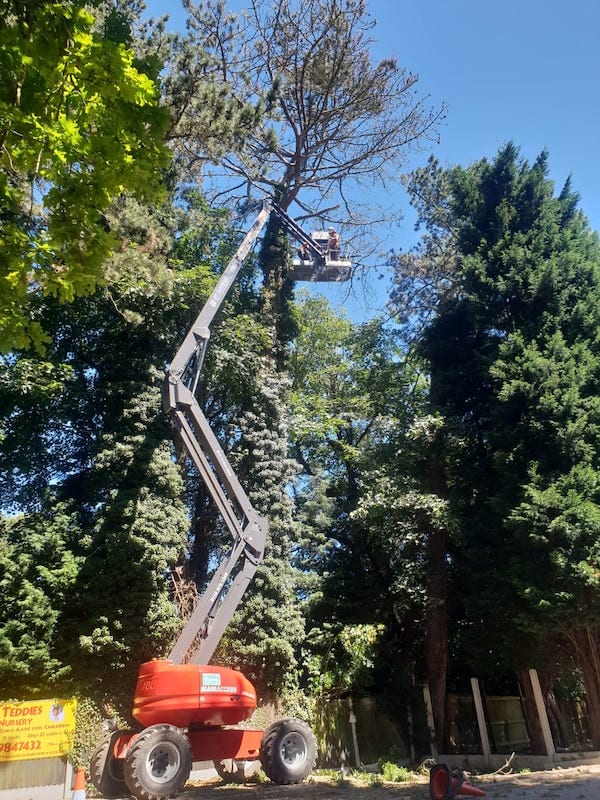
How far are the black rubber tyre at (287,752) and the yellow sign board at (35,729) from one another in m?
4.37

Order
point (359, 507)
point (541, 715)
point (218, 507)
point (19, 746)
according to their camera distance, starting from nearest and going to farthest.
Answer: point (19, 746) → point (218, 507) → point (541, 715) → point (359, 507)

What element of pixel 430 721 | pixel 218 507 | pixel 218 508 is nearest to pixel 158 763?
pixel 218 507

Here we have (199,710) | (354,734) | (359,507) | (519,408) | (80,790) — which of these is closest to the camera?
(80,790)

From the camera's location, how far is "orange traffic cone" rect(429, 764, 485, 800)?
666 cm

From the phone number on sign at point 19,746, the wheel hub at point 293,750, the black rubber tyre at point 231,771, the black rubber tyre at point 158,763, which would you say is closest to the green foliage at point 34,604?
the phone number on sign at point 19,746

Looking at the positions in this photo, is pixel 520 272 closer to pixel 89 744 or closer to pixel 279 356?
pixel 279 356

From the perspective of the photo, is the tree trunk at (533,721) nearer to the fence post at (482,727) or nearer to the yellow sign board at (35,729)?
the fence post at (482,727)

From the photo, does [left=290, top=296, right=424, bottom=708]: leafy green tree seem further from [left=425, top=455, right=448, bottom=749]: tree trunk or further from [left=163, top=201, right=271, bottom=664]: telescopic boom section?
[left=163, top=201, right=271, bottom=664]: telescopic boom section

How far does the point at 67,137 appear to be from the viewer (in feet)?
13.8

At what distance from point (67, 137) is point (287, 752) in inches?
369

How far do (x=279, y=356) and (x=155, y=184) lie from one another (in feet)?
45.4

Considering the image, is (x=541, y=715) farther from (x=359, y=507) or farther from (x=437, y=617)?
(x=359, y=507)

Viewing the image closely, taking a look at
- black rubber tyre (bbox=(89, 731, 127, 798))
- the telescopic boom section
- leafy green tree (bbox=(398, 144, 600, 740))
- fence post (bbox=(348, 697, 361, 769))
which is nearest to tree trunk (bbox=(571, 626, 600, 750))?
leafy green tree (bbox=(398, 144, 600, 740))

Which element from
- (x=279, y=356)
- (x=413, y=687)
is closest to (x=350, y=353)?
(x=279, y=356)
